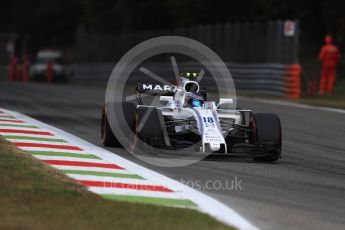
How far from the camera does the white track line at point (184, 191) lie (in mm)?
7204

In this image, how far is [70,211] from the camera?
23.8 ft

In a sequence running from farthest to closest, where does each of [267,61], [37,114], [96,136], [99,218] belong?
1. [267,61]
2. [37,114]
3. [96,136]
4. [99,218]

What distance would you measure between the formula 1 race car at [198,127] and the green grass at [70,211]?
2.60 meters

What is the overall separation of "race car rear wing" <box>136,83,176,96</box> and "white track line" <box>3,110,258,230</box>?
1098mm

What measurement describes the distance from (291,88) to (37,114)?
11.2 metres

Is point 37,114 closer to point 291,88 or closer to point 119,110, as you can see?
point 119,110

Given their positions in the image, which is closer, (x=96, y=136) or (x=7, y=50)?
(x=96, y=136)

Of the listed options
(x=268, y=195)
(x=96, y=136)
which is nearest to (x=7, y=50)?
(x=96, y=136)

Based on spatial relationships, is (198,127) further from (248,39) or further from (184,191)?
(248,39)

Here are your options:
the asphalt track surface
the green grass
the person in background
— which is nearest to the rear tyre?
the asphalt track surface

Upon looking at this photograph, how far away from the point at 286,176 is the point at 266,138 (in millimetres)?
1104

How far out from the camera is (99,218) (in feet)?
23.0

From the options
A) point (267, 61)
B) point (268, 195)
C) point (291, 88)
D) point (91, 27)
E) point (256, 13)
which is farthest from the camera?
point (91, 27)

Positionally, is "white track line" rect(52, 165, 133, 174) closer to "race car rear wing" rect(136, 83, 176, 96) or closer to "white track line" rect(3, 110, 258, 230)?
"white track line" rect(3, 110, 258, 230)
